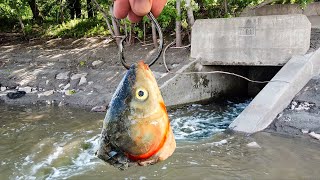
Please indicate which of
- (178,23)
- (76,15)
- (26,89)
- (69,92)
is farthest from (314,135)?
(76,15)

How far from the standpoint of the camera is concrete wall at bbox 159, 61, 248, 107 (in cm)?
1048

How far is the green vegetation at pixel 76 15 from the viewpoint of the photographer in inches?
519

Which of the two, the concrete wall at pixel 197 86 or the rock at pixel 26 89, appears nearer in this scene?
the concrete wall at pixel 197 86

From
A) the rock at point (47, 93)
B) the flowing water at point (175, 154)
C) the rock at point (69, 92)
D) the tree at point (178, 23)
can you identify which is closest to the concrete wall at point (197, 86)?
the flowing water at point (175, 154)

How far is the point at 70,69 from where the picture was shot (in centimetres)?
1332

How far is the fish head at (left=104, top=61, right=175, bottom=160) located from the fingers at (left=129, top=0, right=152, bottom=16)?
43 cm

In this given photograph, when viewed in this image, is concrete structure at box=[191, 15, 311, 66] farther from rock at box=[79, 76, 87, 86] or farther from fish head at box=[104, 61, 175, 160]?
fish head at box=[104, 61, 175, 160]

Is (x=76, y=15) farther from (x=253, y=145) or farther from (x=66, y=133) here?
(x=253, y=145)

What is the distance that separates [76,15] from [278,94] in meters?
15.9

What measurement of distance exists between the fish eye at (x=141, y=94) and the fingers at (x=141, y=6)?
0.49 metres

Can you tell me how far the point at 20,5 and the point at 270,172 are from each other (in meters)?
13.7

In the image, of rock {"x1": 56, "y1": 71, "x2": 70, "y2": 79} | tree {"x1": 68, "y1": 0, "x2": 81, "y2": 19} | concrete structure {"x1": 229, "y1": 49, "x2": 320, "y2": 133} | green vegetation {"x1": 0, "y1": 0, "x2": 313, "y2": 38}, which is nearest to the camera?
concrete structure {"x1": 229, "y1": 49, "x2": 320, "y2": 133}

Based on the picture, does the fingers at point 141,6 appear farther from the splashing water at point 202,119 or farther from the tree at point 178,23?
the tree at point 178,23

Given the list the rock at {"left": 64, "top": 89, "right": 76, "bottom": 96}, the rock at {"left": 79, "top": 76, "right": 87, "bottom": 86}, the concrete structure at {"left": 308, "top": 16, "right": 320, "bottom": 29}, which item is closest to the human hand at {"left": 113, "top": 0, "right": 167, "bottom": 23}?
the rock at {"left": 64, "top": 89, "right": 76, "bottom": 96}
